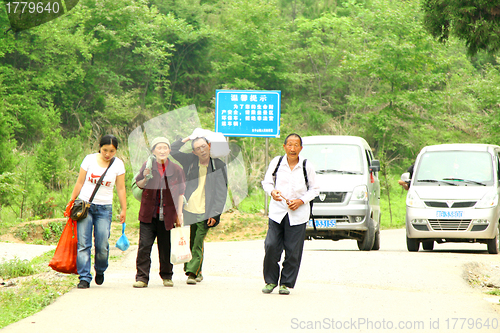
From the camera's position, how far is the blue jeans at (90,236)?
7.87m

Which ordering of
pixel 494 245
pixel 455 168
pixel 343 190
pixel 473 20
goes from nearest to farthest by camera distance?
pixel 473 20 → pixel 494 245 → pixel 343 190 → pixel 455 168

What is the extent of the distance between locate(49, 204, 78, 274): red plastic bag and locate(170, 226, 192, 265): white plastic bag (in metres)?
1.16

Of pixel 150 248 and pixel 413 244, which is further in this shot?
pixel 413 244

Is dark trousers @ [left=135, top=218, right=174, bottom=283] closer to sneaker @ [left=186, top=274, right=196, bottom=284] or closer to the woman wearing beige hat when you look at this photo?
the woman wearing beige hat

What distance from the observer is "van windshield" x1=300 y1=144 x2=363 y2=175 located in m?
13.7

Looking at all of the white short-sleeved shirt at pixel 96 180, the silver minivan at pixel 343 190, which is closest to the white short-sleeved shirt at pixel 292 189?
the white short-sleeved shirt at pixel 96 180

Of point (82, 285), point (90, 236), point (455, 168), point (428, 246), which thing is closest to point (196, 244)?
point (90, 236)

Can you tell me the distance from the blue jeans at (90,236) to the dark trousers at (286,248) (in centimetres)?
196

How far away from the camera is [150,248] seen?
8.15 metres

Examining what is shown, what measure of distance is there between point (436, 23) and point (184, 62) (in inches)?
1668

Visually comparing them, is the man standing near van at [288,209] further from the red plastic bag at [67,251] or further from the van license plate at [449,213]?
the van license plate at [449,213]

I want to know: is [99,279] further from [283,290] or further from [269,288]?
A: [283,290]

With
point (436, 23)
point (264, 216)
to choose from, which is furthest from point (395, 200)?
point (436, 23)

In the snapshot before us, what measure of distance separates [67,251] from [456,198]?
7.97m
